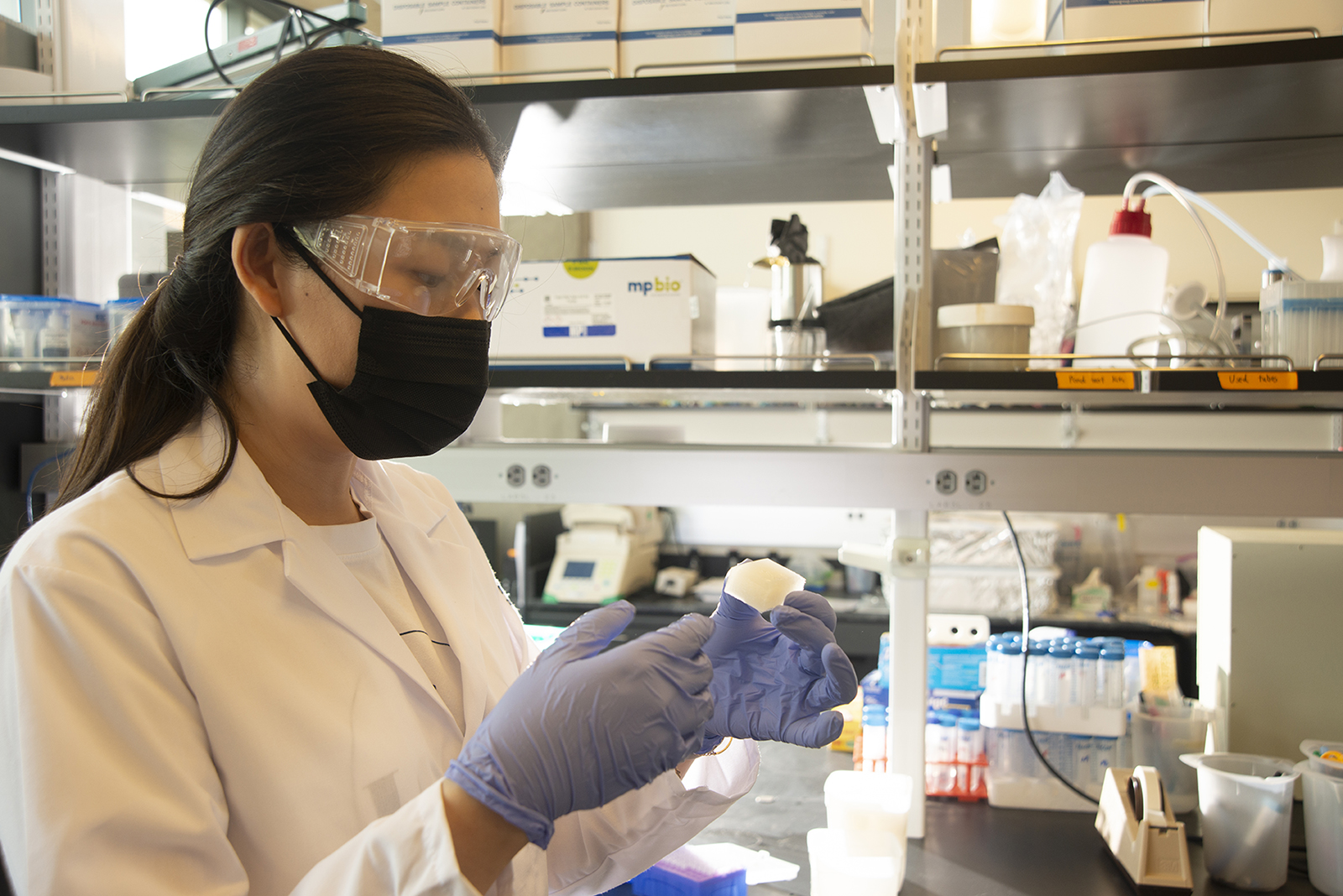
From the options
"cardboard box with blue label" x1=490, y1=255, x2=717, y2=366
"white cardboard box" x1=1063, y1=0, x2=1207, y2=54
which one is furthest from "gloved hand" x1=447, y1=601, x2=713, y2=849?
"white cardboard box" x1=1063, y1=0, x2=1207, y2=54

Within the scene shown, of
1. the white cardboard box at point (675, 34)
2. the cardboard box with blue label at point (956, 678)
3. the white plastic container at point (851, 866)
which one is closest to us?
the white plastic container at point (851, 866)

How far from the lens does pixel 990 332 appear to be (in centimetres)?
141

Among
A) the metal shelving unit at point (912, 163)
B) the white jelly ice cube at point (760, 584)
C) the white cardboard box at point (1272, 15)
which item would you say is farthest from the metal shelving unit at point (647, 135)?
the white jelly ice cube at point (760, 584)

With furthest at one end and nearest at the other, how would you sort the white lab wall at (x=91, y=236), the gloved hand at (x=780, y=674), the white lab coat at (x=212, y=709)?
the white lab wall at (x=91, y=236)
the gloved hand at (x=780, y=674)
the white lab coat at (x=212, y=709)

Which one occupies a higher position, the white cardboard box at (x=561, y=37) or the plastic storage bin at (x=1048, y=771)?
the white cardboard box at (x=561, y=37)

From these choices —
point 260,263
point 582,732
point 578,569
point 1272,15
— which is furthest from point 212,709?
point 578,569

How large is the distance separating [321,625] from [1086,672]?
4.87 feet

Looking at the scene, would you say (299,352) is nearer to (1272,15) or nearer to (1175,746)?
(1272,15)

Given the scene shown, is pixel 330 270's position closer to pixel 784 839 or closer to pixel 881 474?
pixel 881 474

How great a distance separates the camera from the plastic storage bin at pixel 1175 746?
1642 millimetres

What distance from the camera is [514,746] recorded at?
0.72 m

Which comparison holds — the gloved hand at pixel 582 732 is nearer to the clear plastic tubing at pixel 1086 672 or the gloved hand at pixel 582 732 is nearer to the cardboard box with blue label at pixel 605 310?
the cardboard box with blue label at pixel 605 310

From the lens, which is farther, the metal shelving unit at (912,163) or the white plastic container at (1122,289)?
the white plastic container at (1122,289)

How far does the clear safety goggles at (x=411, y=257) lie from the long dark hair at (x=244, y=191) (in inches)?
1.0
